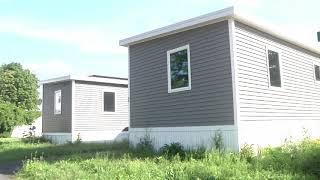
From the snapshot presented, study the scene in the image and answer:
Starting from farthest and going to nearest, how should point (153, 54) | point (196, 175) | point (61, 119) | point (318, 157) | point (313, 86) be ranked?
point (61, 119) → point (313, 86) → point (153, 54) → point (318, 157) → point (196, 175)

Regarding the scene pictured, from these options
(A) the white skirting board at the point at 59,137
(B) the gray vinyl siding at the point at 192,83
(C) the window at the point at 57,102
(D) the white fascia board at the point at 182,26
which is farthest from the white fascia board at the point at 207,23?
(C) the window at the point at 57,102

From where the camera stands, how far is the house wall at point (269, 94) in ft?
42.7

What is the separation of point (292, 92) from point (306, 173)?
701cm

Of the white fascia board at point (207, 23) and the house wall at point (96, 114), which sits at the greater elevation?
the white fascia board at point (207, 23)

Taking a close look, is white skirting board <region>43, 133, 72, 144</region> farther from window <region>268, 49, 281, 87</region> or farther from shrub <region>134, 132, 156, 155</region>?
window <region>268, 49, 281, 87</region>

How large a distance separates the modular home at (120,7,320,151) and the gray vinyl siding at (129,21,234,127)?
3cm

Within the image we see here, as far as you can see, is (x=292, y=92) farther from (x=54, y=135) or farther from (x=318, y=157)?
(x=54, y=135)

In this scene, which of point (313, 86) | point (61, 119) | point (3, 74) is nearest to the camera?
point (313, 86)

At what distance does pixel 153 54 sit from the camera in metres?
15.6

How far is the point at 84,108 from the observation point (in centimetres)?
2317

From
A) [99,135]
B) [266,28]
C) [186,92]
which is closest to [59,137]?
[99,135]

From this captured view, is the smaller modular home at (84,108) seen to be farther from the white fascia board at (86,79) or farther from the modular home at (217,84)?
the modular home at (217,84)

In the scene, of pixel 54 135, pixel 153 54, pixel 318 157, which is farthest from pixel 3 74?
pixel 318 157

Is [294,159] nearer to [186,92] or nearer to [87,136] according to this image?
[186,92]
